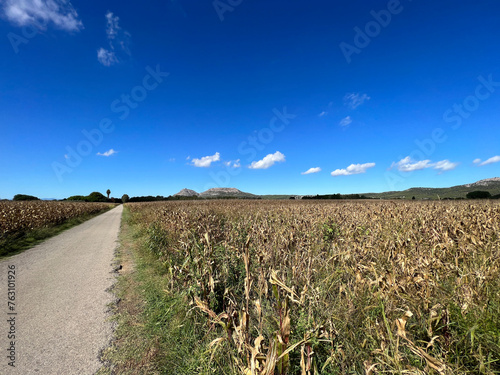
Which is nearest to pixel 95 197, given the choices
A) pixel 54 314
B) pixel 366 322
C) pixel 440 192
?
pixel 54 314

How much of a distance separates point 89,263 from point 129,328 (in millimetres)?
4978

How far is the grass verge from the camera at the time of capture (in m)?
2.84

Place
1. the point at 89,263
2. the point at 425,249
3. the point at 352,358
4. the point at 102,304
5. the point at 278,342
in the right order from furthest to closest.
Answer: the point at 89,263, the point at 102,304, the point at 425,249, the point at 352,358, the point at 278,342

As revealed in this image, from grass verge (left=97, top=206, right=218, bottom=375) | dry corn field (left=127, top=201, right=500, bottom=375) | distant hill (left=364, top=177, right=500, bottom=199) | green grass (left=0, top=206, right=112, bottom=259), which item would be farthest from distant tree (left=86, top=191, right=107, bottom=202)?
dry corn field (left=127, top=201, right=500, bottom=375)

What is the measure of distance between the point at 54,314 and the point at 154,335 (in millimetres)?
2299

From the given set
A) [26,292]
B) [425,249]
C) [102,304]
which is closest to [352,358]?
[425,249]

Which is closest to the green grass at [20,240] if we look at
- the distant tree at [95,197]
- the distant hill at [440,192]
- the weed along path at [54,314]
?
the weed along path at [54,314]

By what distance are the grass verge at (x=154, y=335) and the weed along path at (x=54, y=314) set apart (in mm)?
218

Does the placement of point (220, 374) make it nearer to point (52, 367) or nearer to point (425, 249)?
point (52, 367)

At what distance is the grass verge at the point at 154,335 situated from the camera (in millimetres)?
2838

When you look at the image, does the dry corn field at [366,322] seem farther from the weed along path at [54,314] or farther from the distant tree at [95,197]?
the distant tree at [95,197]

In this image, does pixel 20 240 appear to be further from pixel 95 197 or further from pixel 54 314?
pixel 95 197

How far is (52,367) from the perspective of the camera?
113 inches

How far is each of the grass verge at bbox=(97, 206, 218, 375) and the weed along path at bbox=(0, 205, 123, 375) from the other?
218 millimetres
